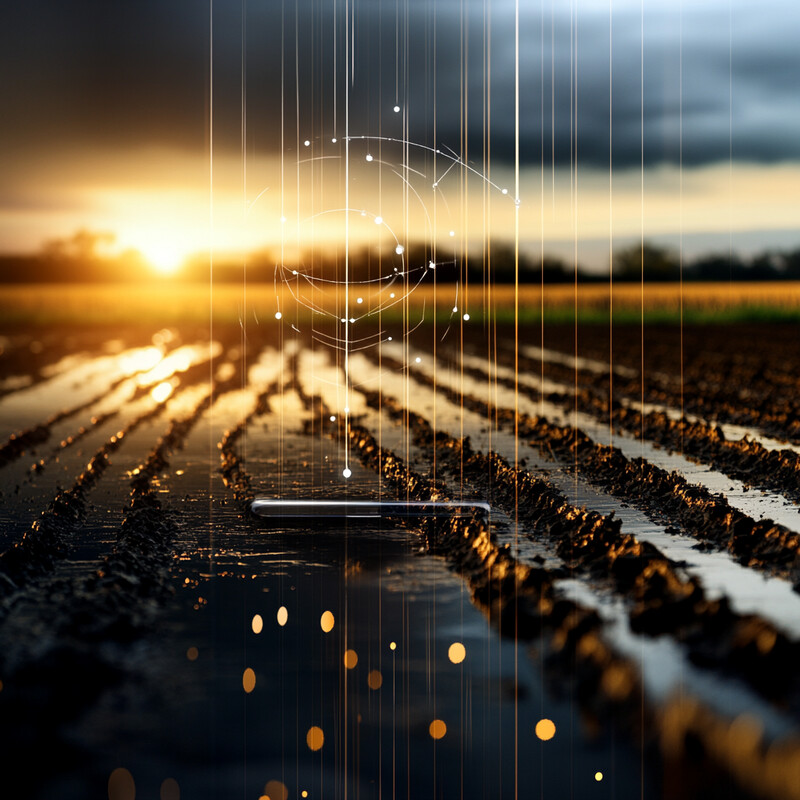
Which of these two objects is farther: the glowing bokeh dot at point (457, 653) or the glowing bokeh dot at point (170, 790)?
the glowing bokeh dot at point (457, 653)

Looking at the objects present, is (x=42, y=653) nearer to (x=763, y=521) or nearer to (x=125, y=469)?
(x=763, y=521)

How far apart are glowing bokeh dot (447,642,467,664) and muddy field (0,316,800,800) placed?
3 cm

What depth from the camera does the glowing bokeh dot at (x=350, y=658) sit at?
639 cm

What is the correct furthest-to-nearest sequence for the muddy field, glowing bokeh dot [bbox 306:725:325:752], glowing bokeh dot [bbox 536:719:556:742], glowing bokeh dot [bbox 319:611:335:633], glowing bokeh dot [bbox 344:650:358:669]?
glowing bokeh dot [bbox 319:611:335:633] → glowing bokeh dot [bbox 344:650:358:669] → glowing bokeh dot [bbox 536:719:556:742] → glowing bokeh dot [bbox 306:725:325:752] → the muddy field

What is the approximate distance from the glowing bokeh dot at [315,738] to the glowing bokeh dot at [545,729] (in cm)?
100

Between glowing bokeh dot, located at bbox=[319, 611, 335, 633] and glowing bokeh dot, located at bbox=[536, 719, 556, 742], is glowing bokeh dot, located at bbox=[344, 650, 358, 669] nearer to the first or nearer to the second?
glowing bokeh dot, located at bbox=[319, 611, 335, 633]

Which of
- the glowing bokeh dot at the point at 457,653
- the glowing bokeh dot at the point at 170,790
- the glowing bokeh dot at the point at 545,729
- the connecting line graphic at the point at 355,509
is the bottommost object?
the glowing bokeh dot at the point at 170,790

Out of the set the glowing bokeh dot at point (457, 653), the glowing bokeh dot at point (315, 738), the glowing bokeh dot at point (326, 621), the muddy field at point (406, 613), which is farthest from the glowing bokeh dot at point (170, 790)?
the glowing bokeh dot at point (326, 621)

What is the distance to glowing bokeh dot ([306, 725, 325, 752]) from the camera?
5.25 meters

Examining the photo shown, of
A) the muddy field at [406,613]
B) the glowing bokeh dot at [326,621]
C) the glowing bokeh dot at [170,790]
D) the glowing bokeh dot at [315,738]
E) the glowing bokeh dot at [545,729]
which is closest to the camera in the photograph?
the glowing bokeh dot at [170,790]

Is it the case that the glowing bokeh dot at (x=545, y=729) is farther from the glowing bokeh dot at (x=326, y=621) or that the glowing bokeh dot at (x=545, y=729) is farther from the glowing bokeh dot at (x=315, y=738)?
the glowing bokeh dot at (x=326, y=621)

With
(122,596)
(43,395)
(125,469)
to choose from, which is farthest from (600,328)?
(122,596)

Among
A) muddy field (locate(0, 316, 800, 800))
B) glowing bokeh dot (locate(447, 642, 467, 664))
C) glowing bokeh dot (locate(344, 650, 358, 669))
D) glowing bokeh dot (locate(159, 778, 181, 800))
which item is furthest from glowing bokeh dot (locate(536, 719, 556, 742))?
glowing bokeh dot (locate(159, 778, 181, 800))

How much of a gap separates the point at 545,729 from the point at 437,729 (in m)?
0.51
